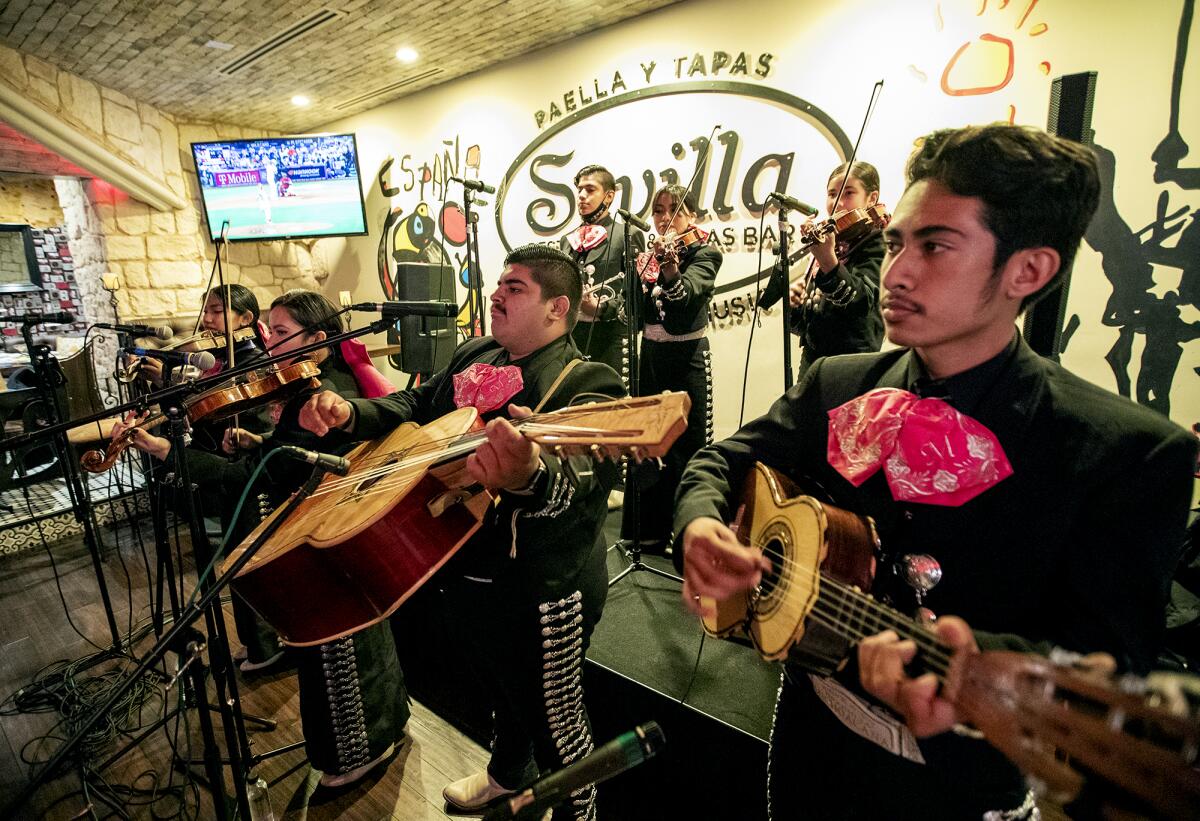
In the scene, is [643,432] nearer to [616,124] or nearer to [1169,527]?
[1169,527]

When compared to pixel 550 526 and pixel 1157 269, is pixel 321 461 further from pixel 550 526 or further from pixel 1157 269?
pixel 1157 269

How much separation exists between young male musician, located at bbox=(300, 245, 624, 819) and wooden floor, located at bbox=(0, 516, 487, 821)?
545mm

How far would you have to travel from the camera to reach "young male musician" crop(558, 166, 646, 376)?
3830 mm

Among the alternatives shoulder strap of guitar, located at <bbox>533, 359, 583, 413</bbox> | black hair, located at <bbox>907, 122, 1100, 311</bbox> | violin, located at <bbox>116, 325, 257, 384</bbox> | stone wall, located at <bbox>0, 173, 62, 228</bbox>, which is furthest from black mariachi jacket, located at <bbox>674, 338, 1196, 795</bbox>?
stone wall, located at <bbox>0, 173, 62, 228</bbox>

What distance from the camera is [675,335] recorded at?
3.53 meters

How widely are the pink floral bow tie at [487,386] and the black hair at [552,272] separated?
0.32m

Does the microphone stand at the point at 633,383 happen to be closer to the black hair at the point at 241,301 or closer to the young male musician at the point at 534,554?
the young male musician at the point at 534,554

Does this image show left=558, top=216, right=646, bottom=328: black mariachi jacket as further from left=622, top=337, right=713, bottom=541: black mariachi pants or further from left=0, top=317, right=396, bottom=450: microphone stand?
left=0, top=317, right=396, bottom=450: microphone stand

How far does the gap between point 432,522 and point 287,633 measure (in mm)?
734

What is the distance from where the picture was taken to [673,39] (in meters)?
4.54

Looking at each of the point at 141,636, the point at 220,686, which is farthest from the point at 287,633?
the point at 141,636

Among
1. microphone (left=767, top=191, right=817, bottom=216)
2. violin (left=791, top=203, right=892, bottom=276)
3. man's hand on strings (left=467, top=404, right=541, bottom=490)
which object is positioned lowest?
man's hand on strings (left=467, top=404, right=541, bottom=490)

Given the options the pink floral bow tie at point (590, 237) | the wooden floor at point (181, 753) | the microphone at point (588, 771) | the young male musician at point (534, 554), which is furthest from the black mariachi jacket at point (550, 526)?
the pink floral bow tie at point (590, 237)

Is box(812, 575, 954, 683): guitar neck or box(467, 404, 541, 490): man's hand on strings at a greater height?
box(467, 404, 541, 490): man's hand on strings
